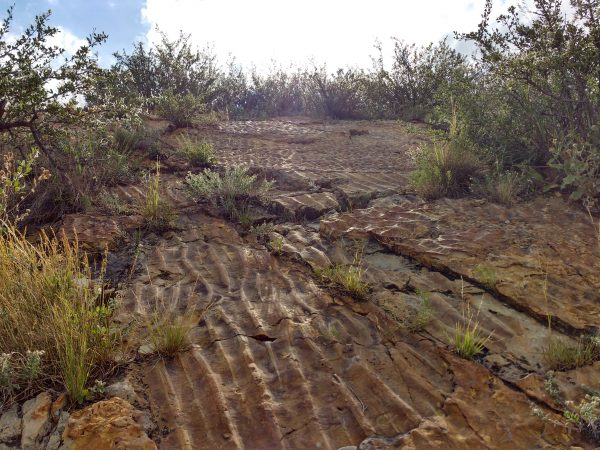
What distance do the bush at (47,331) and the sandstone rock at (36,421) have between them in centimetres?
8

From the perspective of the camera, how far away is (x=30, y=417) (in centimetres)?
206

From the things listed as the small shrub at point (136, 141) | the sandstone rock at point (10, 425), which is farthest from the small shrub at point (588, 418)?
the small shrub at point (136, 141)

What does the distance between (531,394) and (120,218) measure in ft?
10.8

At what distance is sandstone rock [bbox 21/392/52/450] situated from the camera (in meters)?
1.97

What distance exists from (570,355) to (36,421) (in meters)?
2.54

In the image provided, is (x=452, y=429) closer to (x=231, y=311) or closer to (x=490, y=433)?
(x=490, y=433)

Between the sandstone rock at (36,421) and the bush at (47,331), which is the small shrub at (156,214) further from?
the sandstone rock at (36,421)

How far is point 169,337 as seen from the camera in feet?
8.25

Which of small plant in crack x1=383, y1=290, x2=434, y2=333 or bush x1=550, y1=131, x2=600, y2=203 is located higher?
bush x1=550, y1=131, x2=600, y2=203

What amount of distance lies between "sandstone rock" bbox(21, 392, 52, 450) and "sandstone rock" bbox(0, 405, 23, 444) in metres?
0.03

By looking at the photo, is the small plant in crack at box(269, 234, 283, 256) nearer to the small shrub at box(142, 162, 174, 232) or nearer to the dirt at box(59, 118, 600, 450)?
the dirt at box(59, 118, 600, 450)

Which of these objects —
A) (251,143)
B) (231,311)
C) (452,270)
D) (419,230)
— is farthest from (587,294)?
(251,143)

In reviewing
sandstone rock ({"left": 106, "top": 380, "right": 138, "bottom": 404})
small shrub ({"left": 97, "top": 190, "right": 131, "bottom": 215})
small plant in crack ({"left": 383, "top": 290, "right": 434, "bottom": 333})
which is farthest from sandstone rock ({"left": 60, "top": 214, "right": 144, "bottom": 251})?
small plant in crack ({"left": 383, "top": 290, "right": 434, "bottom": 333})

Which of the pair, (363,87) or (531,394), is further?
(363,87)
